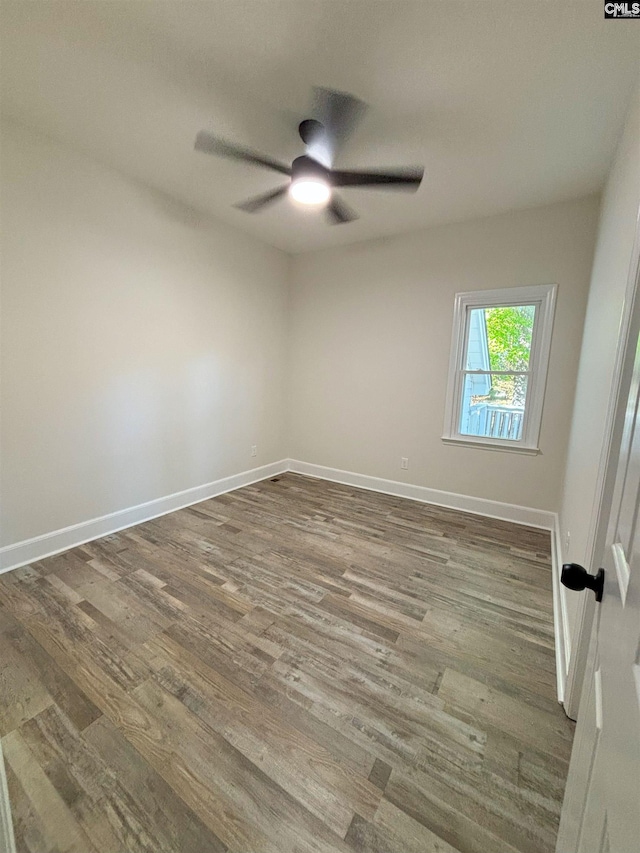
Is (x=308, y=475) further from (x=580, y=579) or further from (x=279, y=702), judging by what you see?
(x=580, y=579)

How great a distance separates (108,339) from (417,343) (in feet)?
9.39

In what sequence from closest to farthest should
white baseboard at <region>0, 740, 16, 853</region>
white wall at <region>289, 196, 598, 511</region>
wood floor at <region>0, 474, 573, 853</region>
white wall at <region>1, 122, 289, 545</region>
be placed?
white baseboard at <region>0, 740, 16, 853</region>
wood floor at <region>0, 474, 573, 853</region>
white wall at <region>1, 122, 289, 545</region>
white wall at <region>289, 196, 598, 511</region>

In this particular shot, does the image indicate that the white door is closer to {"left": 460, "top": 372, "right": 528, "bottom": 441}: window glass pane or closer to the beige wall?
the beige wall

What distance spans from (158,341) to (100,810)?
9.44 ft

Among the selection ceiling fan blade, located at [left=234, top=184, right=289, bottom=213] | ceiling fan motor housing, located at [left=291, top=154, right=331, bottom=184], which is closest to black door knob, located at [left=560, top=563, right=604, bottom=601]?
ceiling fan motor housing, located at [left=291, top=154, right=331, bottom=184]

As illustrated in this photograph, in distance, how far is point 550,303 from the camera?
2.95 metres

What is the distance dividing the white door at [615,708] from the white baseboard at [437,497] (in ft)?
8.96

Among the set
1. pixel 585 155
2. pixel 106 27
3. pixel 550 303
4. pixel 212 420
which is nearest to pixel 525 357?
pixel 550 303

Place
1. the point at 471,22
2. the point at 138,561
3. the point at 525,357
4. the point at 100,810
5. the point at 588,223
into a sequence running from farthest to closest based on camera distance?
the point at 525,357
the point at 588,223
the point at 138,561
the point at 471,22
the point at 100,810

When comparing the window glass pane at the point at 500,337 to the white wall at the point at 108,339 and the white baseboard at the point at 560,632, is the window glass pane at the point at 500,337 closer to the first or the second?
the white baseboard at the point at 560,632

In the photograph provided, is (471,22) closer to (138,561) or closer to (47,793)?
(47,793)

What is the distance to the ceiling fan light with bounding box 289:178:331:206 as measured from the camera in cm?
203

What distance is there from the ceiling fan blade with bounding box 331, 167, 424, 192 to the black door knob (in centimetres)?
201

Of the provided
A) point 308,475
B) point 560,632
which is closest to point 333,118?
point 560,632
